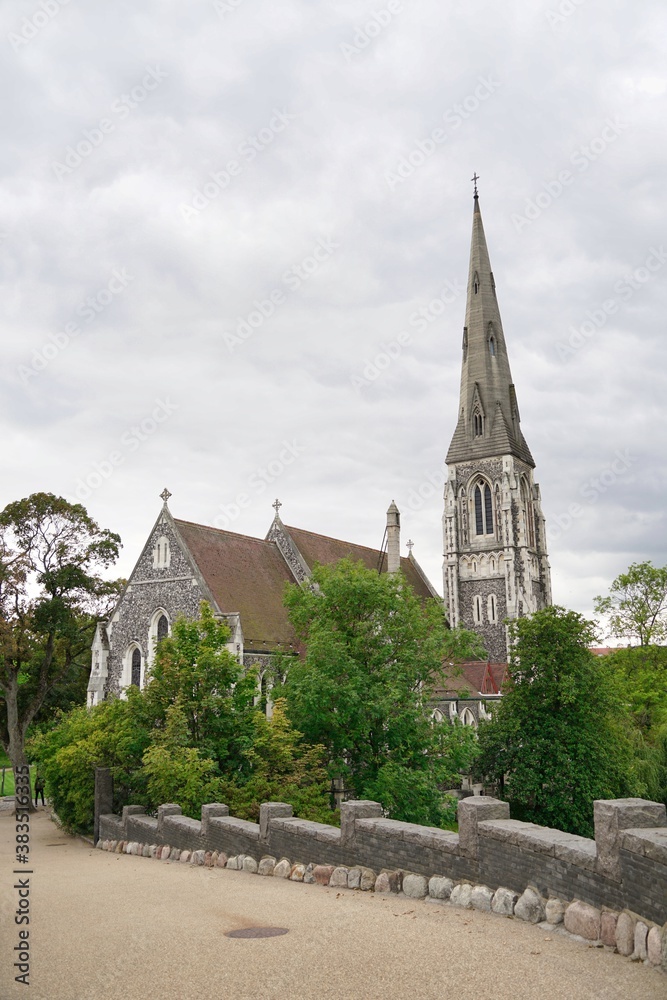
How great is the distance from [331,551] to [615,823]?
29.1 meters

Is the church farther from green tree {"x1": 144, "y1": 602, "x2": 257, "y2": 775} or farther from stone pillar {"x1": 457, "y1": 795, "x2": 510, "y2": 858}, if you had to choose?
stone pillar {"x1": 457, "y1": 795, "x2": 510, "y2": 858}

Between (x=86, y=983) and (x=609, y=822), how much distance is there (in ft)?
14.4

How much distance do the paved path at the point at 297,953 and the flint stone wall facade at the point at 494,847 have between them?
0.43 meters

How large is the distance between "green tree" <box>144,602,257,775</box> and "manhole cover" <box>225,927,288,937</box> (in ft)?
27.7

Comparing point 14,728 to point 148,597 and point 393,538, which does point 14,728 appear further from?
point 393,538

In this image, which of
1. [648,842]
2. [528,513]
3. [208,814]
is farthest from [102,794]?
[528,513]

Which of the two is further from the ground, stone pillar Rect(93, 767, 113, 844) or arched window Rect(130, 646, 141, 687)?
arched window Rect(130, 646, 141, 687)

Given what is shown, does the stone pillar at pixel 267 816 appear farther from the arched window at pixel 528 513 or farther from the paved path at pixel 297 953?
the arched window at pixel 528 513

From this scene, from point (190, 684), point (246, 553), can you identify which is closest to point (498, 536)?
point (246, 553)

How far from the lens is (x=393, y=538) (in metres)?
36.4

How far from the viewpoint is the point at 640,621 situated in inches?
1687

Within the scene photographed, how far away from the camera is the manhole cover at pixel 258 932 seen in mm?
7207

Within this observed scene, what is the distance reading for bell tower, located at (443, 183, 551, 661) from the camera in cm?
4222

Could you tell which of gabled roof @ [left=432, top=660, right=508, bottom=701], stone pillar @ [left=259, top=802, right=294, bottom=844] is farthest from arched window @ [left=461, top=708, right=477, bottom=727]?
stone pillar @ [left=259, top=802, right=294, bottom=844]
